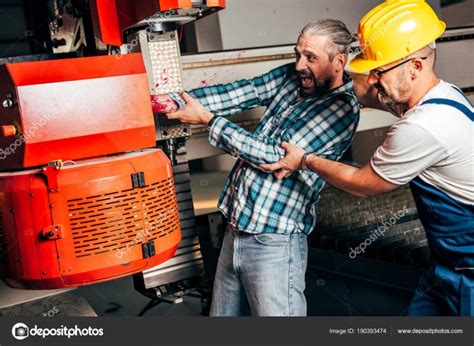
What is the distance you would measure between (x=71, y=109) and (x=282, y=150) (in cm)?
74

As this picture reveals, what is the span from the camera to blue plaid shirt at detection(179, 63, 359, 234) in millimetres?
2160

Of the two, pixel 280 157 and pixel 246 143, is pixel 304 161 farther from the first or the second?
pixel 246 143

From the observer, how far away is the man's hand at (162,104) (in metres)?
2.21

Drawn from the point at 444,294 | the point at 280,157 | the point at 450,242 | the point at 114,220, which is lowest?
the point at 444,294

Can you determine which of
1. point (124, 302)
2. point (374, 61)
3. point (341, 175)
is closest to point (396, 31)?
point (374, 61)

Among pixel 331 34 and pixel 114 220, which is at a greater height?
pixel 331 34

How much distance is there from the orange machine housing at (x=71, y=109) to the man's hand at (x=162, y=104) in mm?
184

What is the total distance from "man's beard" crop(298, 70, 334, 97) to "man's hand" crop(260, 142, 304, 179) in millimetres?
274

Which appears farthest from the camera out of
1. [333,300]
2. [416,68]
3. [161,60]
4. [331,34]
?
[333,300]

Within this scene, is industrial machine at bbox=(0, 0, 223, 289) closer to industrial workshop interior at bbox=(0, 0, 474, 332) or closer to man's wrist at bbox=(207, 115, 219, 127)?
industrial workshop interior at bbox=(0, 0, 474, 332)

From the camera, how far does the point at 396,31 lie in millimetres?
1928

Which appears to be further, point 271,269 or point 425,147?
point 271,269

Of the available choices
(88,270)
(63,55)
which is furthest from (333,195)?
(88,270)

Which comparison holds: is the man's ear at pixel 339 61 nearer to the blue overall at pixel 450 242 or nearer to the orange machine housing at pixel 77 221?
the blue overall at pixel 450 242
